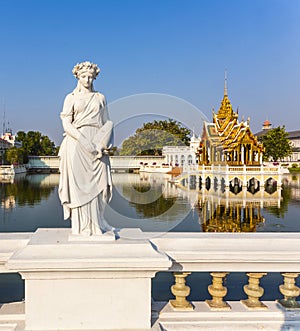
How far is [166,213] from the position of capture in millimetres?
4520

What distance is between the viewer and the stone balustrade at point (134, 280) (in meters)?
3.10

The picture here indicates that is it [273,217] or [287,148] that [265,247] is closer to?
[273,217]

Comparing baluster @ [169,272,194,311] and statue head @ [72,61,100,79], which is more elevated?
statue head @ [72,61,100,79]

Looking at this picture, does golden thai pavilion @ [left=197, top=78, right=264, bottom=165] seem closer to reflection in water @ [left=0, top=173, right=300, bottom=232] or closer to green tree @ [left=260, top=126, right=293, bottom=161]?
reflection in water @ [left=0, top=173, right=300, bottom=232]

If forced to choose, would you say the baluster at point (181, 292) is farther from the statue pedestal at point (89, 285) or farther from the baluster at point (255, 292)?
the baluster at point (255, 292)

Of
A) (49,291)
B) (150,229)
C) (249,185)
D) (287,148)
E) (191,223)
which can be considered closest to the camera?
(49,291)

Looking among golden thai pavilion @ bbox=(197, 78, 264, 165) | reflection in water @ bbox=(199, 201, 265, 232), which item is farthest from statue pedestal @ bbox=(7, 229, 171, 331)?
golden thai pavilion @ bbox=(197, 78, 264, 165)

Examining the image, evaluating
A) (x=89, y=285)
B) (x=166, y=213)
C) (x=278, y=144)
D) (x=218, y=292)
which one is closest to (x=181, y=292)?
(x=218, y=292)

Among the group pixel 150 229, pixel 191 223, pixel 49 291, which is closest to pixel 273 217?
pixel 191 223

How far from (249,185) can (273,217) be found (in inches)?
672

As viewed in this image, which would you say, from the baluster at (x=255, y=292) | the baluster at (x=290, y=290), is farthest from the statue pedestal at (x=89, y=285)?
the baluster at (x=290, y=290)

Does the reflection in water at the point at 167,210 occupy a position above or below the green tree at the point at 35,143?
below

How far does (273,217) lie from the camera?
59.8ft

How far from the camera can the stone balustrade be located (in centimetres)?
310
